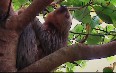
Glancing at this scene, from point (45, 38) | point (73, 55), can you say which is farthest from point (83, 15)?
point (73, 55)

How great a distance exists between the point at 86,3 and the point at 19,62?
0.43m

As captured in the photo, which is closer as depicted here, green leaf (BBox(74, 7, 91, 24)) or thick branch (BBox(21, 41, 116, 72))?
thick branch (BBox(21, 41, 116, 72))

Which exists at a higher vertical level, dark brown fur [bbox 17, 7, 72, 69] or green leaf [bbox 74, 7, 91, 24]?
green leaf [bbox 74, 7, 91, 24]

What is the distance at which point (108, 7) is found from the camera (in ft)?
3.58

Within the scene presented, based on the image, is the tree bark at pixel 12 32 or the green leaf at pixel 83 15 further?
the green leaf at pixel 83 15

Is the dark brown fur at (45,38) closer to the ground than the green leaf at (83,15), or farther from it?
closer to the ground

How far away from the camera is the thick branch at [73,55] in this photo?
77 centimetres

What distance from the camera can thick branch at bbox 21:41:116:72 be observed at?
30.3 inches

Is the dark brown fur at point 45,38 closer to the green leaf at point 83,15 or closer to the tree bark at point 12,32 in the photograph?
the green leaf at point 83,15

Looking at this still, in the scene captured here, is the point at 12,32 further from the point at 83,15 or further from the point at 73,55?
the point at 83,15

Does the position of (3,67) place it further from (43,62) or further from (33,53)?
(33,53)

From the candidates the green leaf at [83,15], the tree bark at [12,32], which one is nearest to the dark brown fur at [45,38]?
the green leaf at [83,15]

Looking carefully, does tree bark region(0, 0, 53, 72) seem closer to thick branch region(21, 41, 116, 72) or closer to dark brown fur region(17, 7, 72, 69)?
thick branch region(21, 41, 116, 72)

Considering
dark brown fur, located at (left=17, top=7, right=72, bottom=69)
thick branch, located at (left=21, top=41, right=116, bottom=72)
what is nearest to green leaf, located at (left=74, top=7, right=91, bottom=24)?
dark brown fur, located at (left=17, top=7, right=72, bottom=69)
